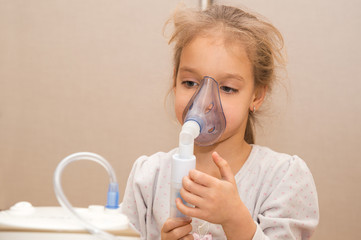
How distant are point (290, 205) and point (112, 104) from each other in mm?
800

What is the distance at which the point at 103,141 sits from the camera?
1.47 m

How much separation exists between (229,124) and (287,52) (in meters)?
0.59

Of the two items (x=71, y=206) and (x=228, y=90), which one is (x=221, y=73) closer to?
(x=228, y=90)

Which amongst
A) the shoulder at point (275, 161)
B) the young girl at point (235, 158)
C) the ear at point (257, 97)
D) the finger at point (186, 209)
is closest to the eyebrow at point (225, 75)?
the young girl at point (235, 158)

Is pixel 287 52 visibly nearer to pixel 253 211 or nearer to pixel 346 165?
pixel 346 165

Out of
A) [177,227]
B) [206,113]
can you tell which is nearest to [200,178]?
[177,227]

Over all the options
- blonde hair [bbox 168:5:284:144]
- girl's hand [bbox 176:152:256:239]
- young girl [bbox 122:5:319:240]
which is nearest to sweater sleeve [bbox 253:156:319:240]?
young girl [bbox 122:5:319:240]

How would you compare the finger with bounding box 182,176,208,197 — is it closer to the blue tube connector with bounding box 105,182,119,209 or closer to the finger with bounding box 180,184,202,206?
the finger with bounding box 180,184,202,206

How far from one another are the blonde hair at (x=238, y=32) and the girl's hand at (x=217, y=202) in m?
0.33

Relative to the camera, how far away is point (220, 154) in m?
0.98

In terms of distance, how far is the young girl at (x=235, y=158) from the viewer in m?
0.85

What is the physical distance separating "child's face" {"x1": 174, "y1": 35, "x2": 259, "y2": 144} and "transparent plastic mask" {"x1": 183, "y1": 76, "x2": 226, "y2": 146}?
0.02 m

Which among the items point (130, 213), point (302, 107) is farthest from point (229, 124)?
point (302, 107)

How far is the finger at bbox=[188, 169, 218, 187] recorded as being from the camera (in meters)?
0.61
